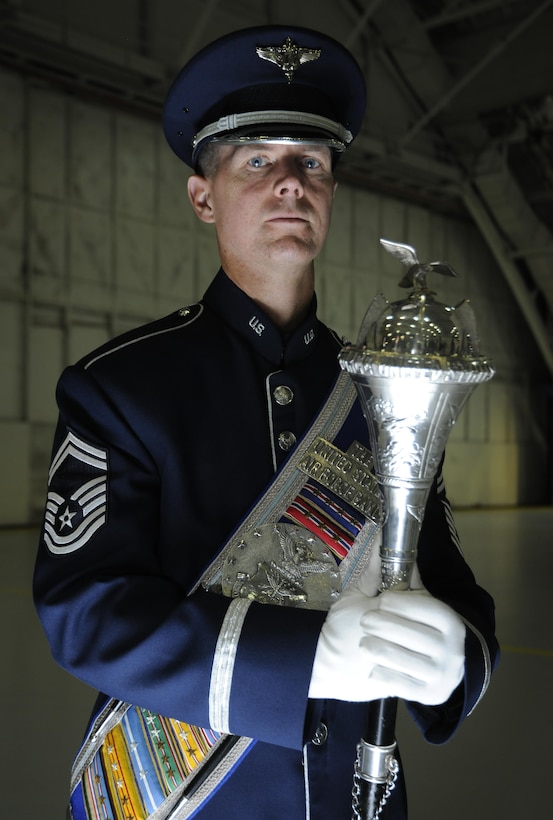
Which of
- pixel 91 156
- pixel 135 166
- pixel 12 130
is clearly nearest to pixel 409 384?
pixel 12 130

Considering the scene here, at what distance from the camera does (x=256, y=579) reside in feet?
4.46

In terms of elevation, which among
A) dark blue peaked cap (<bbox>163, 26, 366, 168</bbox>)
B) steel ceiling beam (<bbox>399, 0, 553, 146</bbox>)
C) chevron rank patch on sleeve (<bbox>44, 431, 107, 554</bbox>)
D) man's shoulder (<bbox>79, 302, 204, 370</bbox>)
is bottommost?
chevron rank patch on sleeve (<bbox>44, 431, 107, 554</bbox>)

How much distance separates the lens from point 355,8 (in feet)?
42.4

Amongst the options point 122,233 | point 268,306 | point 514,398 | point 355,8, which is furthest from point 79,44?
point 514,398

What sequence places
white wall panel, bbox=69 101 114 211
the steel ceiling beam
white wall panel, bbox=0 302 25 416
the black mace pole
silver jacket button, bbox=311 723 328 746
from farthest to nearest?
the steel ceiling beam, white wall panel, bbox=69 101 114 211, white wall panel, bbox=0 302 25 416, silver jacket button, bbox=311 723 328 746, the black mace pole

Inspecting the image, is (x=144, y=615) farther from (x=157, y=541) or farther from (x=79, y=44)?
(x=79, y=44)

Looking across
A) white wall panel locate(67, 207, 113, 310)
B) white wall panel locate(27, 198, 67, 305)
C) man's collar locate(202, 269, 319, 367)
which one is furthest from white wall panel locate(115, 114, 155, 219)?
man's collar locate(202, 269, 319, 367)

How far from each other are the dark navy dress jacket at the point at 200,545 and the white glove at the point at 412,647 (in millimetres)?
104

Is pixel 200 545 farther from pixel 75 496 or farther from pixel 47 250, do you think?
pixel 47 250

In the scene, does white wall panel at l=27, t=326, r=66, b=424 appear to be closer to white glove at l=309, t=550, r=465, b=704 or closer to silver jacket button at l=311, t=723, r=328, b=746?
silver jacket button at l=311, t=723, r=328, b=746

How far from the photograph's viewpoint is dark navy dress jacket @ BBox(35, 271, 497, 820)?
3.90 feet

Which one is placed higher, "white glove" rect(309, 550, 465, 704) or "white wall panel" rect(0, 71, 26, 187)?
"white wall panel" rect(0, 71, 26, 187)

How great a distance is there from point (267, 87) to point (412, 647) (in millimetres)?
1175

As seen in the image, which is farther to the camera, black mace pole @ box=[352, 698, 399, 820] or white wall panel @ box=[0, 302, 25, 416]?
white wall panel @ box=[0, 302, 25, 416]
